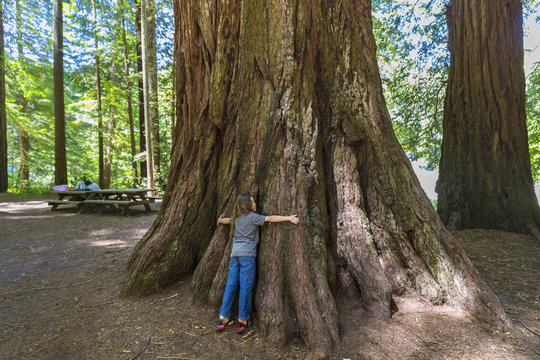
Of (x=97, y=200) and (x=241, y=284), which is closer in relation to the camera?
(x=241, y=284)

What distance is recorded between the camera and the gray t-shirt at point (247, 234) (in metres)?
2.98

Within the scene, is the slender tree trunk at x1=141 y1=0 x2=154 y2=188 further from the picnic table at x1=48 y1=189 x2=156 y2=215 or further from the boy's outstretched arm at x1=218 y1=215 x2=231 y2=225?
the boy's outstretched arm at x1=218 y1=215 x2=231 y2=225

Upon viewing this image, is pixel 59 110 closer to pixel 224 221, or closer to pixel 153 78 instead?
pixel 153 78

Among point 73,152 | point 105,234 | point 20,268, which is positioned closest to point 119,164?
point 73,152

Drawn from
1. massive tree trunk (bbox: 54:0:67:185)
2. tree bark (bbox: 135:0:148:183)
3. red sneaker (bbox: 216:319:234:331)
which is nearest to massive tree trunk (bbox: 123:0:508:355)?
red sneaker (bbox: 216:319:234:331)

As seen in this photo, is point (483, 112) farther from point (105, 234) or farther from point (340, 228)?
point (105, 234)

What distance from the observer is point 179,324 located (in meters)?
2.86

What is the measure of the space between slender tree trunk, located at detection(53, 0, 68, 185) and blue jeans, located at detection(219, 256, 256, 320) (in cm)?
1275

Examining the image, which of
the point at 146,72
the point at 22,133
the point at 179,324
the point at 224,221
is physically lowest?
the point at 179,324

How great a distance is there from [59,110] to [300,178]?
1388 cm

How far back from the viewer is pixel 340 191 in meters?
3.33

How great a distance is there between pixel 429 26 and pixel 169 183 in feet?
32.1

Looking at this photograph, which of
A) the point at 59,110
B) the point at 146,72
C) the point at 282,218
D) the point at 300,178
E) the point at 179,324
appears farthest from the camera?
the point at 59,110

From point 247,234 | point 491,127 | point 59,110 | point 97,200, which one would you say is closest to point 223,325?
point 247,234
